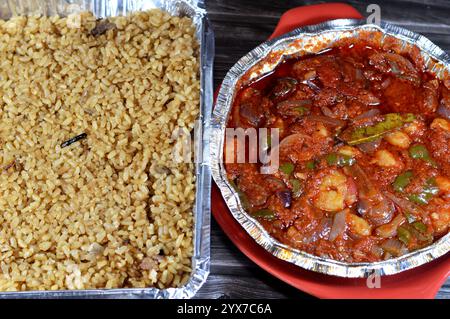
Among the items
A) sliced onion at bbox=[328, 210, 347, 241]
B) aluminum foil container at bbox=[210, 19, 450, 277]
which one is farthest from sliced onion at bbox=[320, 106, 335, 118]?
sliced onion at bbox=[328, 210, 347, 241]

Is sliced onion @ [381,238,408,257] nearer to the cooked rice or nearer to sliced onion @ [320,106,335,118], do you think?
sliced onion @ [320,106,335,118]

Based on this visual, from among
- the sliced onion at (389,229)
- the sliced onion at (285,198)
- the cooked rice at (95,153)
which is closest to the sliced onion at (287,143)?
the sliced onion at (285,198)

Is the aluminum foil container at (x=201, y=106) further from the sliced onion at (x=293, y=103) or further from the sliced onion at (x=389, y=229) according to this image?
the sliced onion at (x=389, y=229)

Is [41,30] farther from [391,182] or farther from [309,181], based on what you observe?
[391,182]

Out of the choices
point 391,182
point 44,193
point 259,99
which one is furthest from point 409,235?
point 44,193

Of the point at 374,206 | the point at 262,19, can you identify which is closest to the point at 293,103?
the point at 374,206

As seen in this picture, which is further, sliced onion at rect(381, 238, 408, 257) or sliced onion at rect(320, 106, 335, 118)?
sliced onion at rect(320, 106, 335, 118)
